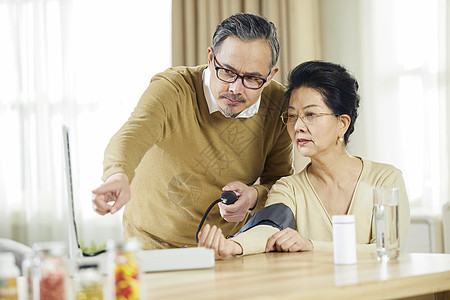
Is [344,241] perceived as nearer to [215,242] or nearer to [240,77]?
[215,242]

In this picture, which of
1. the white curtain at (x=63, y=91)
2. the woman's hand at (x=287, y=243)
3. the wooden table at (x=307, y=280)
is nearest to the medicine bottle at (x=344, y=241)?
the wooden table at (x=307, y=280)

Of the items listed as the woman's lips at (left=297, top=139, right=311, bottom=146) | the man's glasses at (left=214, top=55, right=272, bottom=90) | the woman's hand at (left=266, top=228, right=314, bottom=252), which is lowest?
the woman's hand at (left=266, top=228, right=314, bottom=252)

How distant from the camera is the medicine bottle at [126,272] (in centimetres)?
101

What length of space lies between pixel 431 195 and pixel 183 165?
1.83 m

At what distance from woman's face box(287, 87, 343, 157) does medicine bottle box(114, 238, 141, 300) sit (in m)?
1.11

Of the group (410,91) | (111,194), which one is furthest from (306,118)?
(410,91)

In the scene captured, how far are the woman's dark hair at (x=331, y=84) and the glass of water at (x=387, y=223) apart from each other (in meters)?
0.57

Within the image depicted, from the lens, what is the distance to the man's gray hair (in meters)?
2.03

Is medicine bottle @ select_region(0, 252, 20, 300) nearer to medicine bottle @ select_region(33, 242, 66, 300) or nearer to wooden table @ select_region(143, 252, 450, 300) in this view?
medicine bottle @ select_region(33, 242, 66, 300)

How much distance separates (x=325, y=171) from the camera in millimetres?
2094

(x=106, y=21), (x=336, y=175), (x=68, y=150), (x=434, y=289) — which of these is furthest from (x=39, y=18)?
(x=434, y=289)

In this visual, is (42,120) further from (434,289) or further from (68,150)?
(434,289)

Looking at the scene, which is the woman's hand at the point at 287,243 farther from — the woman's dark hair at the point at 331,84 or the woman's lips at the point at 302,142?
the woman's dark hair at the point at 331,84

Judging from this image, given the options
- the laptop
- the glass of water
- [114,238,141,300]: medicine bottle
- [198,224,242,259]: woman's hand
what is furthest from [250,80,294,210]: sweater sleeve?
[114,238,141,300]: medicine bottle
